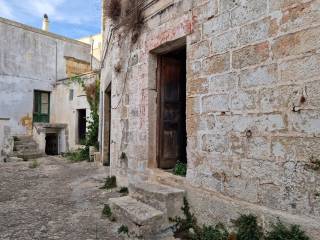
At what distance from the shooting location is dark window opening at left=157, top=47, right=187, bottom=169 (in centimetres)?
420

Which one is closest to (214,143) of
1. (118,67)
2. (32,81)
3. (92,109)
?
(118,67)

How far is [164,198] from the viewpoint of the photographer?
3195 millimetres

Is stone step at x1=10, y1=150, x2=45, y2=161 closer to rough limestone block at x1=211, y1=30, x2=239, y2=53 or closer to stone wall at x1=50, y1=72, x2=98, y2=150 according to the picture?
stone wall at x1=50, y1=72, x2=98, y2=150

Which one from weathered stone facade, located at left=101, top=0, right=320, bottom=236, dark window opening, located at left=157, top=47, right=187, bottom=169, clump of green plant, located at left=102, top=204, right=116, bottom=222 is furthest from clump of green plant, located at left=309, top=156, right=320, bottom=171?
clump of green plant, located at left=102, top=204, right=116, bottom=222

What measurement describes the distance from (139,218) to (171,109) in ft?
5.90

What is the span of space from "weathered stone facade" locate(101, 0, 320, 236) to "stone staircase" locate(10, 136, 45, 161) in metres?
8.69

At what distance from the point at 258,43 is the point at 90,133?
8.62 metres

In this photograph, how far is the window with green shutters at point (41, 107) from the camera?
524 inches

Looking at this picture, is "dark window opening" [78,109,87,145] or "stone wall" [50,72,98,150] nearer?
"stone wall" [50,72,98,150]

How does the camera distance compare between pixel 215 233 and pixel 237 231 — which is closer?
pixel 237 231

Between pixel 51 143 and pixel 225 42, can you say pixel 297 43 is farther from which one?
pixel 51 143

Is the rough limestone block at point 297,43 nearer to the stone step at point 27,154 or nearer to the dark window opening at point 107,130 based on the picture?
the dark window opening at point 107,130

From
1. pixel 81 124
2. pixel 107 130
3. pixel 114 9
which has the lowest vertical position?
pixel 107 130

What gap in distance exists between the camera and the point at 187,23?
3449 mm
